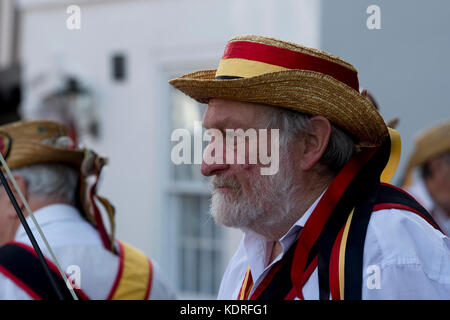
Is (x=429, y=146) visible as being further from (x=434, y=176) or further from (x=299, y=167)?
(x=299, y=167)

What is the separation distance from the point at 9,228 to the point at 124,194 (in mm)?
3202

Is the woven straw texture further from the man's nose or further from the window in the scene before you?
the window

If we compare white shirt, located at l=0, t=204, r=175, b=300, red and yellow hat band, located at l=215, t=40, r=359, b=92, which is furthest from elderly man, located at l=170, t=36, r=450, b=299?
white shirt, located at l=0, t=204, r=175, b=300

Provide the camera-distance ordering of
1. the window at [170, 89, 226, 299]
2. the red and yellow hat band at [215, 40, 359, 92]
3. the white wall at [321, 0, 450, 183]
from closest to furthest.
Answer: the red and yellow hat band at [215, 40, 359, 92]
the white wall at [321, 0, 450, 183]
the window at [170, 89, 226, 299]

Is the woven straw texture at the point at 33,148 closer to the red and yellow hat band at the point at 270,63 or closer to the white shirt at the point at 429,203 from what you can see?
the red and yellow hat band at the point at 270,63

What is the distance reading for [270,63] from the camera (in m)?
1.74

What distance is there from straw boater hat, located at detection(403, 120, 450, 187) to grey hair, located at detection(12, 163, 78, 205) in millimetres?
2117

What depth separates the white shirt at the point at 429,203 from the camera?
13.4 ft

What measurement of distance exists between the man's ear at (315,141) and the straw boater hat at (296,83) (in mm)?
27

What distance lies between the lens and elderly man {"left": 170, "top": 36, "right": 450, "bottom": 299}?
161cm

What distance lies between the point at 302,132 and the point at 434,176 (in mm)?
2575
